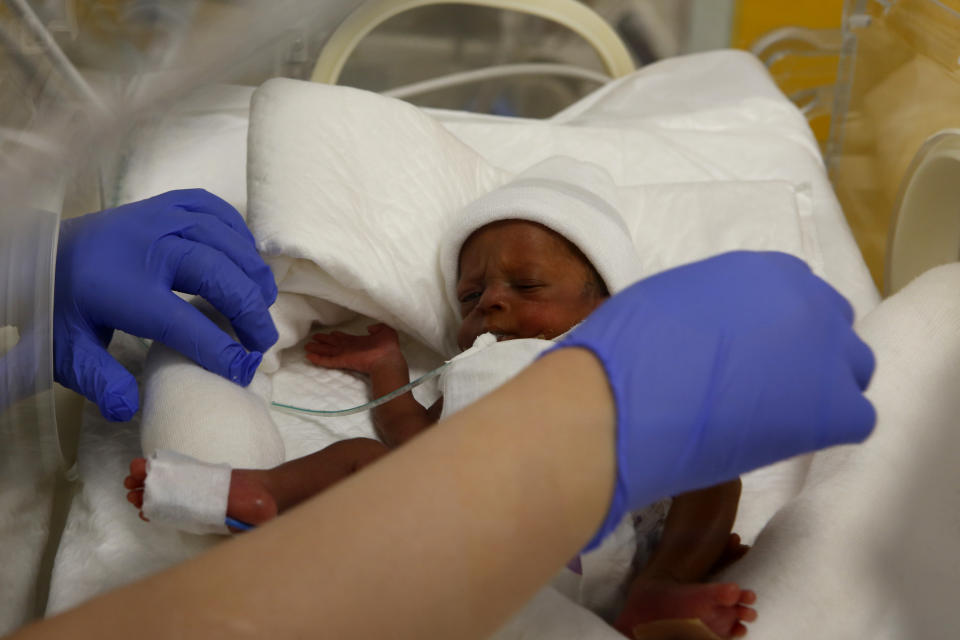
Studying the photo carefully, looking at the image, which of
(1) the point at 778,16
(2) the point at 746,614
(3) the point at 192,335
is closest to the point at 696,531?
(2) the point at 746,614

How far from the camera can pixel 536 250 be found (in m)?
1.16

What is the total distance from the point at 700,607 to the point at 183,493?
46cm

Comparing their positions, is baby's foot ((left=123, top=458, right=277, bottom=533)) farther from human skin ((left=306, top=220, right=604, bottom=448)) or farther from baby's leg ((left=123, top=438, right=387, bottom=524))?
human skin ((left=306, top=220, right=604, bottom=448))

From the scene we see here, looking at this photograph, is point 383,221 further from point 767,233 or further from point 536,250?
point 767,233

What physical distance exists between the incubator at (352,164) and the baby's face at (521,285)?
0.32 ft

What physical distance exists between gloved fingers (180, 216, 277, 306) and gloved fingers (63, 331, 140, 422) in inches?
6.6

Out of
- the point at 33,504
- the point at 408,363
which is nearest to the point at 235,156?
the point at 408,363

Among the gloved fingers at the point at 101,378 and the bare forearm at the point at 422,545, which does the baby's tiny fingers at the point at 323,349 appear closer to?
the gloved fingers at the point at 101,378

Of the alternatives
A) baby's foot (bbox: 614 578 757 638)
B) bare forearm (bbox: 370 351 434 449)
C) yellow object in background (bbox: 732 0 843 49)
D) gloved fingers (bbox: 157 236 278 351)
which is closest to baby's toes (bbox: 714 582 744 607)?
baby's foot (bbox: 614 578 757 638)

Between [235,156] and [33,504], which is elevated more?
[235,156]

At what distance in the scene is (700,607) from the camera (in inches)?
27.5

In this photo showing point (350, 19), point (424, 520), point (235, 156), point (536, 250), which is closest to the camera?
point (424, 520)

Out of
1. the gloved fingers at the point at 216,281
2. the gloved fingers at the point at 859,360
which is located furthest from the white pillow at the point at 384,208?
the gloved fingers at the point at 859,360

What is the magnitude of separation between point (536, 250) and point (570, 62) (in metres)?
1.31
